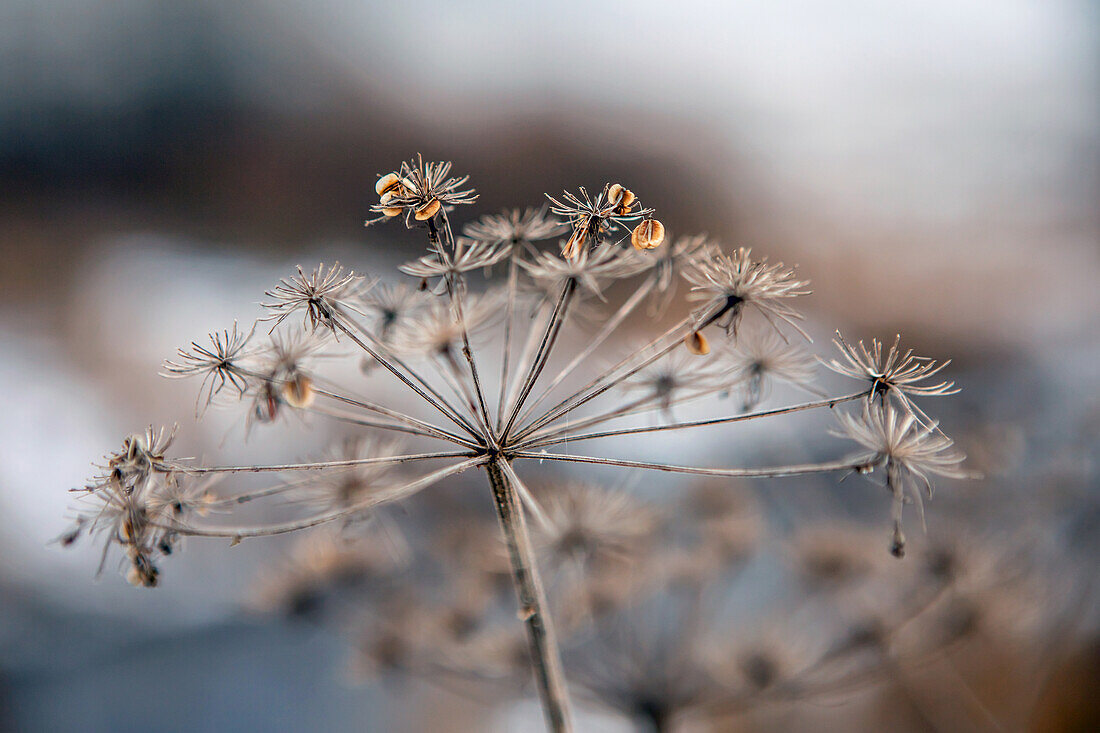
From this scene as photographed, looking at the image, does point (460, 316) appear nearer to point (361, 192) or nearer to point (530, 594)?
point (530, 594)

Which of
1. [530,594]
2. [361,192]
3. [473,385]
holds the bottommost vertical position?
[530,594]

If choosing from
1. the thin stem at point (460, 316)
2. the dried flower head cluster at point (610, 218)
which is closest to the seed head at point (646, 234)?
the dried flower head cluster at point (610, 218)

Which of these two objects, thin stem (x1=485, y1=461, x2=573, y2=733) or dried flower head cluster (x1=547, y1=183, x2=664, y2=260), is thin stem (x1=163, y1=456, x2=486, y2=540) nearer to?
thin stem (x1=485, y1=461, x2=573, y2=733)

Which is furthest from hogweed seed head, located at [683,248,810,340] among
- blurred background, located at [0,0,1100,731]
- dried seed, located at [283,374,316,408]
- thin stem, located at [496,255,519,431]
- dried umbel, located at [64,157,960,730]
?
blurred background, located at [0,0,1100,731]

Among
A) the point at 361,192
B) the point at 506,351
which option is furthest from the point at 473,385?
the point at 361,192

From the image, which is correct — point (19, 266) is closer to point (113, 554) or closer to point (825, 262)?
point (113, 554)
